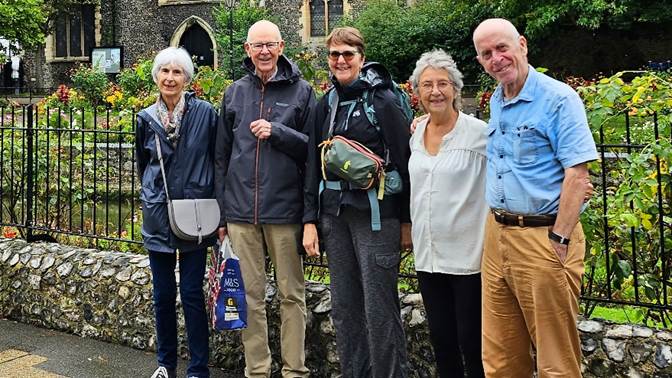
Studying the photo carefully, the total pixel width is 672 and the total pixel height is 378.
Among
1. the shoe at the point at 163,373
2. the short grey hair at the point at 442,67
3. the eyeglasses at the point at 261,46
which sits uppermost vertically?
the eyeglasses at the point at 261,46

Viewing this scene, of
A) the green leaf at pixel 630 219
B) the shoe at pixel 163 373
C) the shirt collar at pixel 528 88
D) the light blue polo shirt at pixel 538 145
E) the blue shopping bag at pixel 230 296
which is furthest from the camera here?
the shoe at pixel 163 373

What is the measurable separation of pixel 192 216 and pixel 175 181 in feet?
0.72

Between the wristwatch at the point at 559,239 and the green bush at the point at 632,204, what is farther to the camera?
the green bush at the point at 632,204

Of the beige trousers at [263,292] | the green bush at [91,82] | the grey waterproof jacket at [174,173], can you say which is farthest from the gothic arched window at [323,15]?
the beige trousers at [263,292]

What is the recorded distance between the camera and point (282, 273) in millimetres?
3816

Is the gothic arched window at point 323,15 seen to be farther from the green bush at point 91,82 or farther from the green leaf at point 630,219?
the green leaf at point 630,219

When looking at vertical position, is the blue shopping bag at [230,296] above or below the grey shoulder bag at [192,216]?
below

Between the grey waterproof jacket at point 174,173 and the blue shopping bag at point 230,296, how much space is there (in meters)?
0.27

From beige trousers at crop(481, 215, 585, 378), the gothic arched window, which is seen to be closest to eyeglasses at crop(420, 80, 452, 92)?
beige trousers at crop(481, 215, 585, 378)

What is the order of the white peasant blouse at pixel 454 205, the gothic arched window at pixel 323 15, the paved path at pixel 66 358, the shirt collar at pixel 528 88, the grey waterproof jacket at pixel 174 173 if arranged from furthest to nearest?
the gothic arched window at pixel 323 15 → the paved path at pixel 66 358 → the grey waterproof jacket at pixel 174 173 → the white peasant blouse at pixel 454 205 → the shirt collar at pixel 528 88

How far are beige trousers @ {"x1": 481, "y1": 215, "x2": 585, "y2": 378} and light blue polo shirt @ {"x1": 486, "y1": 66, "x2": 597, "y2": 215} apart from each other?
0.14 meters

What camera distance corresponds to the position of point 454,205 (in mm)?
3104

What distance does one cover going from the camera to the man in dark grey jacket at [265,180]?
372 centimetres

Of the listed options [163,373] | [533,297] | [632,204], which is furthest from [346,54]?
[163,373]
